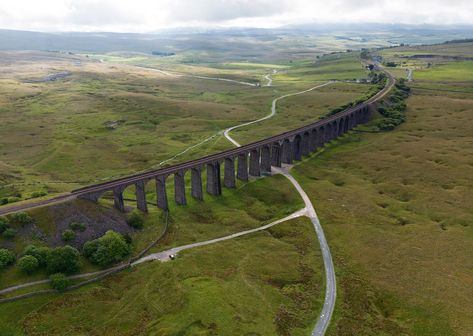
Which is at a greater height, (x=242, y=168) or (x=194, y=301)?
(x=242, y=168)

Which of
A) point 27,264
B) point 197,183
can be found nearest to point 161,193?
point 197,183

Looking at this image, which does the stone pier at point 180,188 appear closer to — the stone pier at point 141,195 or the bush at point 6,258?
the stone pier at point 141,195

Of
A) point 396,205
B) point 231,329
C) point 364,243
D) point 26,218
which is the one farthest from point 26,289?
point 396,205

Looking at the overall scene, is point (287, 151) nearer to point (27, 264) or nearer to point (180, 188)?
point (180, 188)

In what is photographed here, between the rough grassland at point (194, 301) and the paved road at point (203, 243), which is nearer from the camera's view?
the rough grassland at point (194, 301)

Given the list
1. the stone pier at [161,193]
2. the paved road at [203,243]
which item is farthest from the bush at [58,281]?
the stone pier at [161,193]

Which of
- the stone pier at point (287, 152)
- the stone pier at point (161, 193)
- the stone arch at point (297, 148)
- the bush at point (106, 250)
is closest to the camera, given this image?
the bush at point (106, 250)

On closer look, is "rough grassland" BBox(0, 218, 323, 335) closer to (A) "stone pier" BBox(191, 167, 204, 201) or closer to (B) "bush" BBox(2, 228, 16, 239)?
(B) "bush" BBox(2, 228, 16, 239)

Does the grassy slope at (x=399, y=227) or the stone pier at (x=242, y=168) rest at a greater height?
the stone pier at (x=242, y=168)
